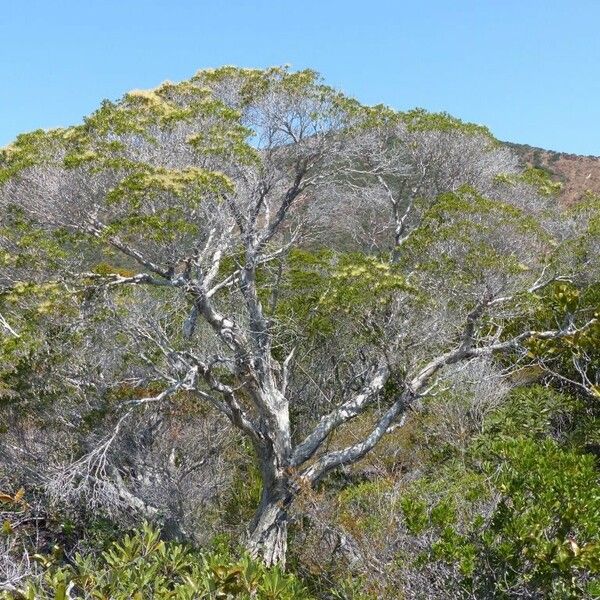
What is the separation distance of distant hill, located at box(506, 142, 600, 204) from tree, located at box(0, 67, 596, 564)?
28.8 meters

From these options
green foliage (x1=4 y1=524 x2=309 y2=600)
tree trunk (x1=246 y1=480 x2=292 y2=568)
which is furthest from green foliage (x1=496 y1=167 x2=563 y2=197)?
green foliage (x1=4 y1=524 x2=309 y2=600)

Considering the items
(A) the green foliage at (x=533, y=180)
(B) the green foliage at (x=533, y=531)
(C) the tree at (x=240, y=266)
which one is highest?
(A) the green foliage at (x=533, y=180)

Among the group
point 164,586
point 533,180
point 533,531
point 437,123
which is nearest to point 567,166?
point 533,180

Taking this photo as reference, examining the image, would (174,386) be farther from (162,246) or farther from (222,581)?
(222,581)

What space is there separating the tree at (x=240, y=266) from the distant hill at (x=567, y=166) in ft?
94.6

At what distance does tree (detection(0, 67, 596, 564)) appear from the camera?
7.35 meters

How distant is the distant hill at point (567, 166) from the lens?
36.9 metres

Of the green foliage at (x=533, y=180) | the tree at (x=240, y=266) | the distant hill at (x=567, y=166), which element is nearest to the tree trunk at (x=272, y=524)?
the tree at (x=240, y=266)

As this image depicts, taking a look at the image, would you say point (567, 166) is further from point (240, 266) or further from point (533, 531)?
point (533, 531)

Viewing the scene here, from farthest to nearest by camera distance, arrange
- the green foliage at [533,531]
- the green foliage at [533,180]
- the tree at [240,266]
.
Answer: the green foliage at [533,180] < the tree at [240,266] < the green foliage at [533,531]

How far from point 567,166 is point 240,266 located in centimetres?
3774

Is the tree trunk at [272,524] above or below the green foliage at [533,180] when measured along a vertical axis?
below

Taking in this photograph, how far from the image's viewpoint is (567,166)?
40812mm

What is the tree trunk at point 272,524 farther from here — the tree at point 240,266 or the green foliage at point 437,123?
the green foliage at point 437,123
